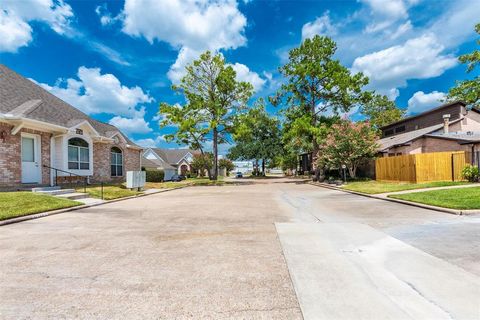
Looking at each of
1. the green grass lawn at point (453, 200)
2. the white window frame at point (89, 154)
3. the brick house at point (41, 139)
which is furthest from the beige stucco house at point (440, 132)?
the brick house at point (41, 139)

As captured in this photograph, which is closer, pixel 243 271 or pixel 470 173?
pixel 243 271

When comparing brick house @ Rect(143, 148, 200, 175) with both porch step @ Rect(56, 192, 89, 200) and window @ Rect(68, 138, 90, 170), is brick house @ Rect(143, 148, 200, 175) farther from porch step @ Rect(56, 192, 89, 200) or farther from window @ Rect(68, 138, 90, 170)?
porch step @ Rect(56, 192, 89, 200)

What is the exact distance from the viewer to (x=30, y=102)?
17281 mm

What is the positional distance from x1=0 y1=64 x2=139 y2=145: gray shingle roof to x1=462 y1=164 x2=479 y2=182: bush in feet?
86.4

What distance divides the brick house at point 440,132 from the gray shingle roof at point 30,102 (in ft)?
90.5

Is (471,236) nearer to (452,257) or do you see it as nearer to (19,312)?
(452,257)

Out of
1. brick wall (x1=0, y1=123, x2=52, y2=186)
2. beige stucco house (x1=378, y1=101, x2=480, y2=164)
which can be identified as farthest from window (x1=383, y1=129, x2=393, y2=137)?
brick wall (x1=0, y1=123, x2=52, y2=186)

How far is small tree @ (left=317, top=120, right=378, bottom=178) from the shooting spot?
2612cm

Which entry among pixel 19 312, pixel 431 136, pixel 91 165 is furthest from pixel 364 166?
pixel 19 312

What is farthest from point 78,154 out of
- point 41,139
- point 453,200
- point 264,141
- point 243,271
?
point 264,141

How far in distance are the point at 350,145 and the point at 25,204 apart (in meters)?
24.4

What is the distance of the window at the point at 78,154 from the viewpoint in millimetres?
18859

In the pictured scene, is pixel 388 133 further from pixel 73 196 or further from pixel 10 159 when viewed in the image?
pixel 10 159

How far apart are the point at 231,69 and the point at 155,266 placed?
32.7 m
